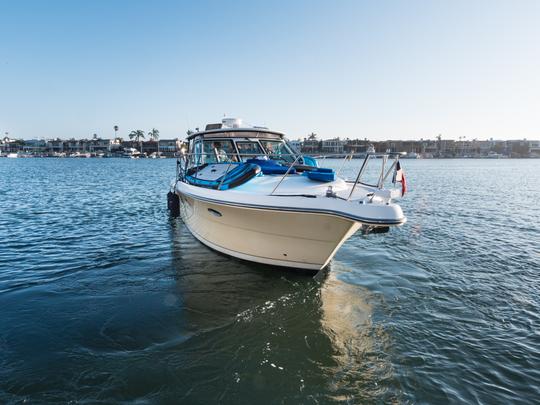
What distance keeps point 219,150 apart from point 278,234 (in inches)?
167

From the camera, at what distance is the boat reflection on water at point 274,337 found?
4.48m

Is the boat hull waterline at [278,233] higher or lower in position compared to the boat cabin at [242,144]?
lower

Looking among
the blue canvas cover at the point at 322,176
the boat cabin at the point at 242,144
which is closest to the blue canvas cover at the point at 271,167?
the boat cabin at the point at 242,144

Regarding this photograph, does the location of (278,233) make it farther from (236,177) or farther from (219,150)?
(219,150)

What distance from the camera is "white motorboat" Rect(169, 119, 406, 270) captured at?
646 cm

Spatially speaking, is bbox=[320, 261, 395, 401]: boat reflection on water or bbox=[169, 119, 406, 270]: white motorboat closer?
bbox=[320, 261, 395, 401]: boat reflection on water

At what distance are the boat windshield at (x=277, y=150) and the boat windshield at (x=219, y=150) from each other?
39.1 inches

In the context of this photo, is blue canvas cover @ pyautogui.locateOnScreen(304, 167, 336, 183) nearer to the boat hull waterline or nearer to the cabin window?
the boat hull waterline

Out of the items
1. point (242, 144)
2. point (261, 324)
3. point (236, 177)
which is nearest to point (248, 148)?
point (242, 144)

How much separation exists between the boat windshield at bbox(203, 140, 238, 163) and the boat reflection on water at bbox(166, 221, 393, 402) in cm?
343

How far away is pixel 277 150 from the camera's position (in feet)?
34.7

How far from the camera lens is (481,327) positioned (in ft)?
20.0

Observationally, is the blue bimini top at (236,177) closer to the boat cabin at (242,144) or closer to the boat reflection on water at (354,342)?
the boat cabin at (242,144)

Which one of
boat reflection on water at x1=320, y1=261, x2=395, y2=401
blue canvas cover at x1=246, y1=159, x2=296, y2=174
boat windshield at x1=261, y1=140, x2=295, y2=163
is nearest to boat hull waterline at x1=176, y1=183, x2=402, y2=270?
boat reflection on water at x1=320, y1=261, x2=395, y2=401
